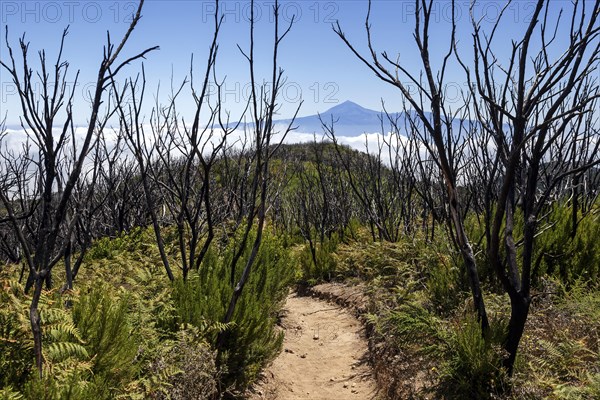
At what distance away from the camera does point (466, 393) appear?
10.3ft

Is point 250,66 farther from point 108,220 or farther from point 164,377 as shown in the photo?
point 108,220

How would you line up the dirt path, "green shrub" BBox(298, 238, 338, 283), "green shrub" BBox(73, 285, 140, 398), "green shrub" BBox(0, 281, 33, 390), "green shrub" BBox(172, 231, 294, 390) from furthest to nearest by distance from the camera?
"green shrub" BBox(298, 238, 338, 283), the dirt path, "green shrub" BBox(172, 231, 294, 390), "green shrub" BBox(73, 285, 140, 398), "green shrub" BBox(0, 281, 33, 390)

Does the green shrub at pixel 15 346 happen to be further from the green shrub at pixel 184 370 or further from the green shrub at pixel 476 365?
the green shrub at pixel 476 365

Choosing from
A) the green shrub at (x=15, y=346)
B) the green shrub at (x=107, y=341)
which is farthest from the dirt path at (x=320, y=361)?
the green shrub at (x=15, y=346)

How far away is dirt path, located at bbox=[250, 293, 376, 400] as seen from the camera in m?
4.32

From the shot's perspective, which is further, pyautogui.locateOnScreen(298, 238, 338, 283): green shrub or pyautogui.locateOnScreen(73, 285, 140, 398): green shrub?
pyautogui.locateOnScreen(298, 238, 338, 283): green shrub

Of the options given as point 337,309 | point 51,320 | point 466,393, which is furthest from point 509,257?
point 337,309

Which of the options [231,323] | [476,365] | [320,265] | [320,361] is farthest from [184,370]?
[320,265]

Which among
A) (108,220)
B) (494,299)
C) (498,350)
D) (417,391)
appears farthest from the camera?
(108,220)

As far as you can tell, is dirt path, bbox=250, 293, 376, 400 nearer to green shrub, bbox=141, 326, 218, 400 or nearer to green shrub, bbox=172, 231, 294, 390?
green shrub, bbox=172, 231, 294, 390

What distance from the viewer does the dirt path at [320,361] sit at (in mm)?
4320

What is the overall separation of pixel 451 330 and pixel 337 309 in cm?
358

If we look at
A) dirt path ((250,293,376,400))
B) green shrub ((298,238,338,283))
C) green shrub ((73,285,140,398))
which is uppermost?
green shrub ((73,285,140,398))

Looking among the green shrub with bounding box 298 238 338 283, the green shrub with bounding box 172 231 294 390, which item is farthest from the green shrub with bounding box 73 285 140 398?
the green shrub with bounding box 298 238 338 283
